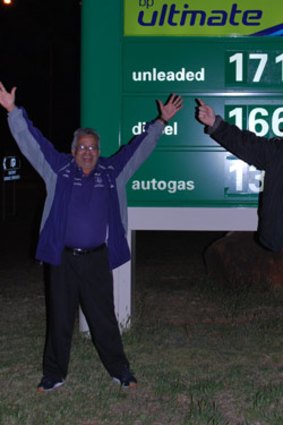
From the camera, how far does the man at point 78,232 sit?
498cm

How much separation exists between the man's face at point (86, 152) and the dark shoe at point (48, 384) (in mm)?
1528

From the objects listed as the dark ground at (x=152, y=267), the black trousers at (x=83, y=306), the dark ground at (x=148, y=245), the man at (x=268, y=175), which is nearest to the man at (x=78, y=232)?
the black trousers at (x=83, y=306)

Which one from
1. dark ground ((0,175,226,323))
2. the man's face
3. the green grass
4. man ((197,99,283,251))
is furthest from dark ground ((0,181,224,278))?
man ((197,99,283,251))

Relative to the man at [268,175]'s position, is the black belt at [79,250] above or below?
below

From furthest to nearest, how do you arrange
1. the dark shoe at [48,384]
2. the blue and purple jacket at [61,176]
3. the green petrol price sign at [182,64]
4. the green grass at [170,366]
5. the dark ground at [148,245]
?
1. the dark ground at [148,245]
2. the green petrol price sign at [182,64]
3. the dark shoe at [48,384]
4. the blue and purple jacket at [61,176]
5. the green grass at [170,366]

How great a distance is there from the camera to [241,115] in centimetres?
646

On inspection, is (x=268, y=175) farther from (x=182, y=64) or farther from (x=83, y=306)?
(x=182, y=64)

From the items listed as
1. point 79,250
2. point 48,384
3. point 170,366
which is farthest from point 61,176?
point 170,366

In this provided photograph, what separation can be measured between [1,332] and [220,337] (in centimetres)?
214

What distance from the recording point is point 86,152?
5.00 meters

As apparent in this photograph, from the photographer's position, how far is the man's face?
16.4ft

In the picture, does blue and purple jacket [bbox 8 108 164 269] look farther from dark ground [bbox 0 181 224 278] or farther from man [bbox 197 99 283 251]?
dark ground [bbox 0 181 224 278]

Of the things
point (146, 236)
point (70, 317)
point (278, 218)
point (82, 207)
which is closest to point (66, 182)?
point (82, 207)

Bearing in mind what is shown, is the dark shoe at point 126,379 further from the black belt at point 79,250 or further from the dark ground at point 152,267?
the dark ground at point 152,267
